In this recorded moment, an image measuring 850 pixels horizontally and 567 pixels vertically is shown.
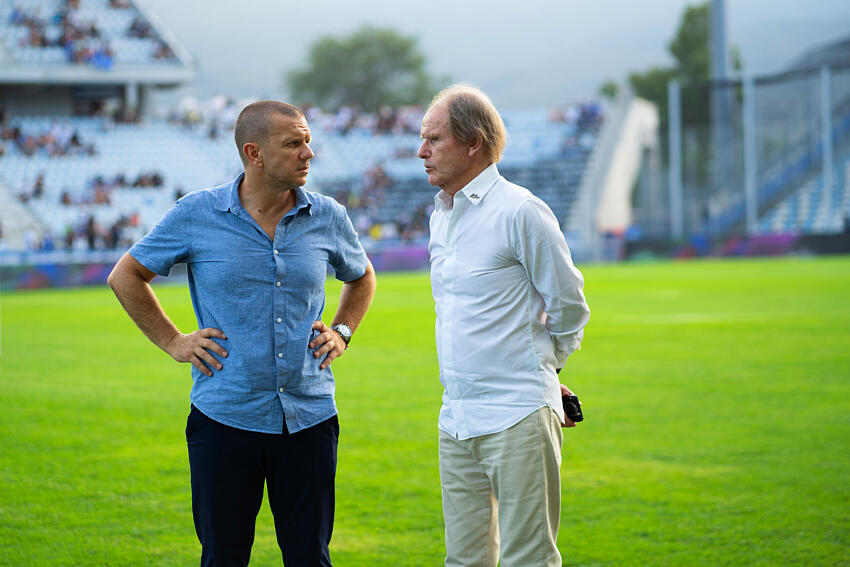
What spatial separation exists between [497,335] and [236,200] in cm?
99

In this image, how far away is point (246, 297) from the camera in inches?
133

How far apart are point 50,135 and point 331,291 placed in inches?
832

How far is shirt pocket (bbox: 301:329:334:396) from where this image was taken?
3.46 meters

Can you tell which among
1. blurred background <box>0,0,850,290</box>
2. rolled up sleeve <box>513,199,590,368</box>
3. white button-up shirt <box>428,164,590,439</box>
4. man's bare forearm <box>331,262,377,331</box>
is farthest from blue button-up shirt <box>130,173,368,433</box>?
blurred background <box>0,0,850,290</box>

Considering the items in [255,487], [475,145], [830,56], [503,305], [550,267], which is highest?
[830,56]

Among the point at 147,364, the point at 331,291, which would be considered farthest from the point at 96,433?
the point at 331,291

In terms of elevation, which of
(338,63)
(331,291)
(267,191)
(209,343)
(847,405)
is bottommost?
(331,291)

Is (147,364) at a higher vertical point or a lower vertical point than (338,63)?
lower

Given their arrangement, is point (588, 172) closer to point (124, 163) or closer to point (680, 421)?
point (124, 163)

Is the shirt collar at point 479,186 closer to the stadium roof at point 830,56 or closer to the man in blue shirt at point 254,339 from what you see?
the man in blue shirt at point 254,339

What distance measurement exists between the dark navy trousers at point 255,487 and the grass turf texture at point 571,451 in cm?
146

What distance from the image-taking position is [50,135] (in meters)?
41.2

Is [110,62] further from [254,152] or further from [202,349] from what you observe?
[202,349]

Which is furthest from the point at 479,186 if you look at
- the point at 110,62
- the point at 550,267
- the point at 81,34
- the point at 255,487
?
the point at 81,34
